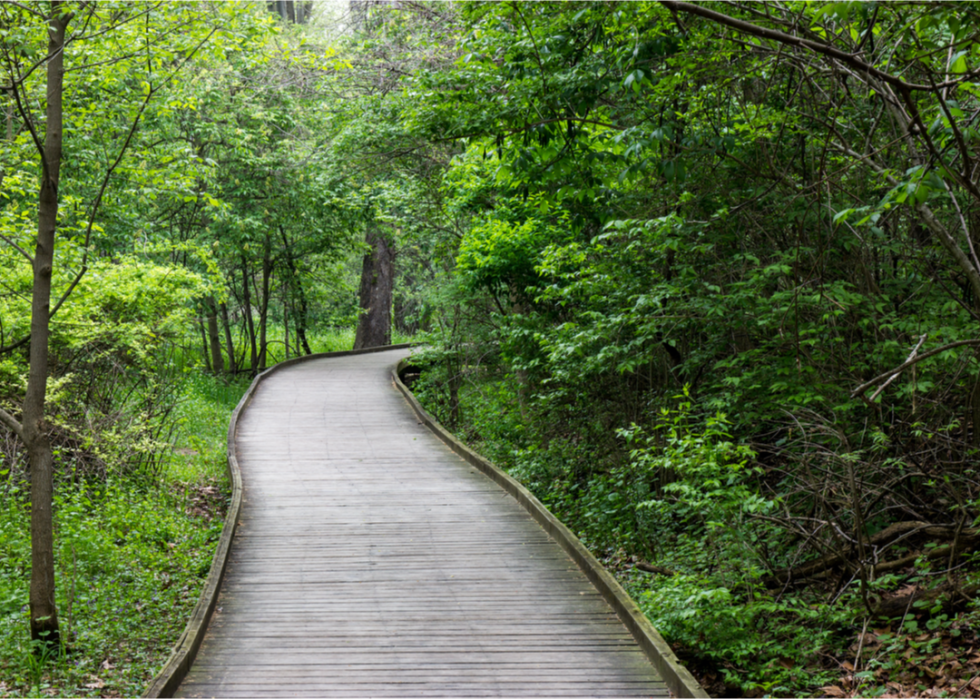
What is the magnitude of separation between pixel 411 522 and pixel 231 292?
55.2 ft

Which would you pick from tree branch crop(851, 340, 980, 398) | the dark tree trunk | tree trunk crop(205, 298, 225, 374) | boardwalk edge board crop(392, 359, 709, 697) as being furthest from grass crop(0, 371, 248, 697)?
the dark tree trunk

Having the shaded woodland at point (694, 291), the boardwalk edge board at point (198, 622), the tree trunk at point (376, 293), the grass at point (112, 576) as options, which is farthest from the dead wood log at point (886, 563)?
the tree trunk at point (376, 293)

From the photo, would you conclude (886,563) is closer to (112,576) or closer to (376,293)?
(112,576)

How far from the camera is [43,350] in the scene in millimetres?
5668

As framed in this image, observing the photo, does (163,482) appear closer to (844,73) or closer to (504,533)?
(504,533)

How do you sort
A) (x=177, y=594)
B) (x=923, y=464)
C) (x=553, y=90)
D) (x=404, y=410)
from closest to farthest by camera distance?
1. (x=923, y=464)
2. (x=553, y=90)
3. (x=177, y=594)
4. (x=404, y=410)

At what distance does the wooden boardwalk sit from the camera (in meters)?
4.95

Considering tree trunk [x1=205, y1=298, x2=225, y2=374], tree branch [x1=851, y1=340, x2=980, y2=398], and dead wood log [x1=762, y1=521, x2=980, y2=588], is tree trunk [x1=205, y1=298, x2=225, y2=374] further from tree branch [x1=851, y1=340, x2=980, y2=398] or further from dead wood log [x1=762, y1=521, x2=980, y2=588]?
tree branch [x1=851, y1=340, x2=980, y2=398]

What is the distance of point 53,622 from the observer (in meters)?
5.93

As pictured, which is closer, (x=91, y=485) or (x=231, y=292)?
(x=91, y=485)

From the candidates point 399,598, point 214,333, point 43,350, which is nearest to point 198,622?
point 399,598

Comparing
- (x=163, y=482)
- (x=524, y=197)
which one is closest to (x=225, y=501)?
(x=163, y=482)

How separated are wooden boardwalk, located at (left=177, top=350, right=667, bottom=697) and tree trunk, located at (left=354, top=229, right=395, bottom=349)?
15.6m

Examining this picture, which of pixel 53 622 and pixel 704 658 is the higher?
pixel 53 622
